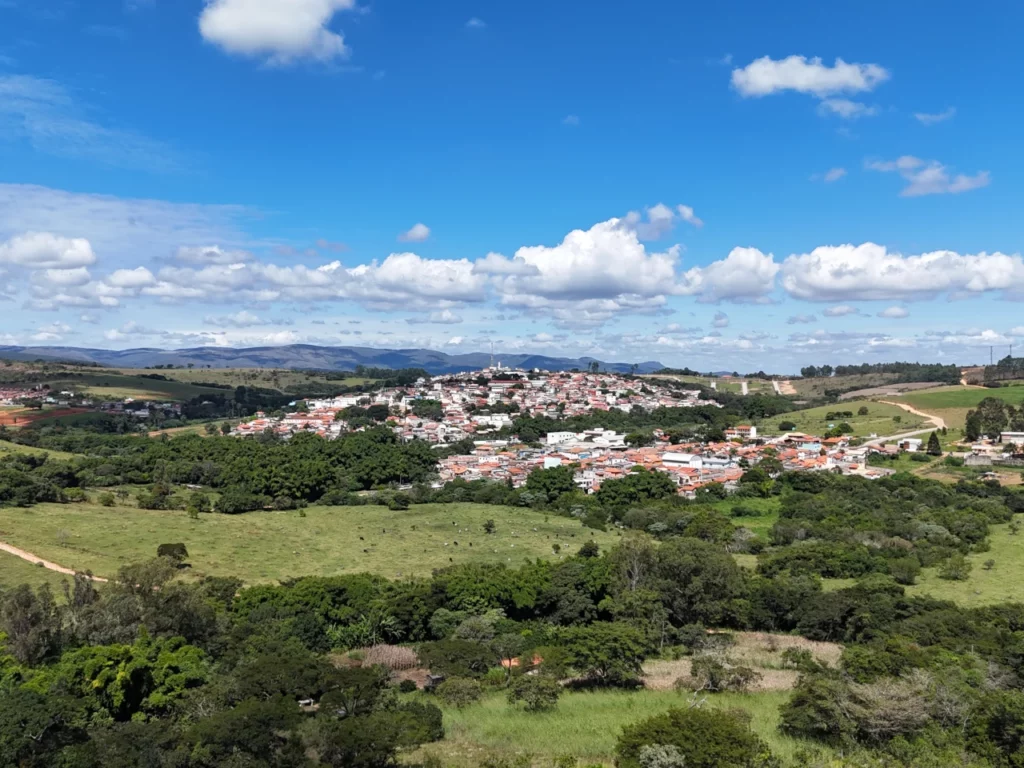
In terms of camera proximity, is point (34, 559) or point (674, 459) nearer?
point (34, 559)

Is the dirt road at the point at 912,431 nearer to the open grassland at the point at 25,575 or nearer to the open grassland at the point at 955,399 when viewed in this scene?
the open grassland at the point at 955,399

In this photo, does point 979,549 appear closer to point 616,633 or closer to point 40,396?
point 616,633

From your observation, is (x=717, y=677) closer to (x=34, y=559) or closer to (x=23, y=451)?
(x=34, y=559)

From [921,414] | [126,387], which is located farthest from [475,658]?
[126,387]

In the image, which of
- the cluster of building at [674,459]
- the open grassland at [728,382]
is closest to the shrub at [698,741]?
the cluster of building at [674,459]

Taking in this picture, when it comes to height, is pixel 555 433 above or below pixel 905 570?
above

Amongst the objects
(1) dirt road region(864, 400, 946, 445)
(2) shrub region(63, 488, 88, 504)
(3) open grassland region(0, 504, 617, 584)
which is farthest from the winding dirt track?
(1) dirt road region(864, 400, 946, 445)

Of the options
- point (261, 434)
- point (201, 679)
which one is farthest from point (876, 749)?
point (261, 434)
